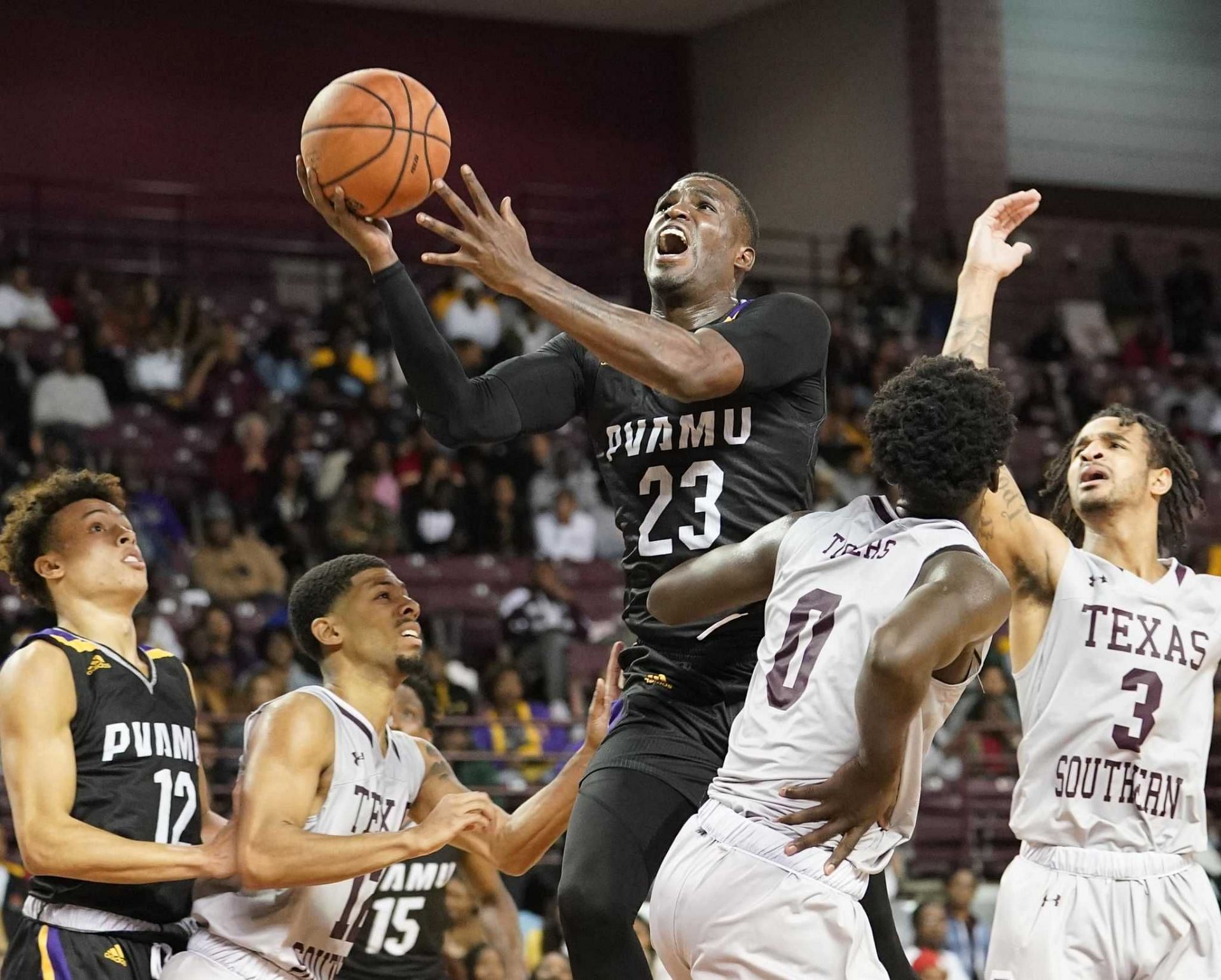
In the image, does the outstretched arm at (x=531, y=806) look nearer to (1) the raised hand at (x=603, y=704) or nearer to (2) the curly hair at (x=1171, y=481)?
(1) the raised hand at (x=603, y=704)

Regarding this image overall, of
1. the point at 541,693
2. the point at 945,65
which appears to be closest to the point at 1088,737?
the point at 541,693

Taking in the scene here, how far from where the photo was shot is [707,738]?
4.21m

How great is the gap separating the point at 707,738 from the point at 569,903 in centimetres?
55

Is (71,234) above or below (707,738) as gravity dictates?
above

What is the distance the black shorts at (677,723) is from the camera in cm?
416

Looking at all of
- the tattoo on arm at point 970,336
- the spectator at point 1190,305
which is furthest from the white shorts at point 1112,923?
the spectator at point 1190,305

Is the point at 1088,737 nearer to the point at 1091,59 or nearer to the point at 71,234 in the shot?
the point at 71,234

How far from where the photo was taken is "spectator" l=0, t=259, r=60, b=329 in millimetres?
14242

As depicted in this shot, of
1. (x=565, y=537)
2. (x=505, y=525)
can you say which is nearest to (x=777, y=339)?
(x=505, y=525)

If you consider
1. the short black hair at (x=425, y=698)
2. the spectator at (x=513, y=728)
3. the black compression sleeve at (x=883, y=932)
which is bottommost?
the spectator at (x=513, y=728)

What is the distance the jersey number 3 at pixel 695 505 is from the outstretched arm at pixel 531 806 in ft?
1.21

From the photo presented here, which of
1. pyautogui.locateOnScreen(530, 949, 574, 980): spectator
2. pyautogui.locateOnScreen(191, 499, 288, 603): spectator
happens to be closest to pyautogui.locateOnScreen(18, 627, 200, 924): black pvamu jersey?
pyautogui.locateOnScreen(530, 949, 574, 980): spectator

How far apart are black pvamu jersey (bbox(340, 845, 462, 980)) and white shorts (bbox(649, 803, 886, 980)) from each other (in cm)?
238

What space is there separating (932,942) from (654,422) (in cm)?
612
